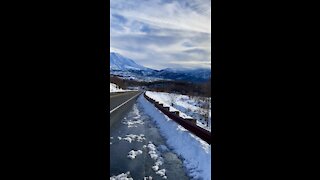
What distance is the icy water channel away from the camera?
4.86m

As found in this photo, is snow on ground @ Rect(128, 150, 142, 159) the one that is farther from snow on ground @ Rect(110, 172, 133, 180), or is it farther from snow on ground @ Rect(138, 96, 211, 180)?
snow on ground @ Rect(110, 172, 133, 180)

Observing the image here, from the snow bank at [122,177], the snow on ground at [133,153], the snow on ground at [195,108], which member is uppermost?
the snow bank at [122,177]

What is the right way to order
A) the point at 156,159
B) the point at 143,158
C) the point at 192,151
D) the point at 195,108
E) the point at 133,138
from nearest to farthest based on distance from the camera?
1. the point at 156,159
2. the point at 143,158
3. the point at 192,151
4. the point at 133,138
5. the point at 195,108

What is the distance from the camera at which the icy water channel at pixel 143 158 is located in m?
4.86

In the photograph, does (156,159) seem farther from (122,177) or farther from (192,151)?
(122,177)

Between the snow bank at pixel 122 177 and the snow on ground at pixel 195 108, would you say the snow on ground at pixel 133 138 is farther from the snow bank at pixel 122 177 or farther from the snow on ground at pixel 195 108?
the snow bank at pixel 122 177

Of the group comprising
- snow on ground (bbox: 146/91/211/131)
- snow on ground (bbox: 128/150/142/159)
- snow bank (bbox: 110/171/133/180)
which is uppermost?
snow bank (bbox: 110/171/133/180)

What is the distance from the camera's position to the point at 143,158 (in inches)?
234

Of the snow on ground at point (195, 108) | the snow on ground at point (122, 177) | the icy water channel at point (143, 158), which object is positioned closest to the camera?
the snow on ground at point (122, 177)

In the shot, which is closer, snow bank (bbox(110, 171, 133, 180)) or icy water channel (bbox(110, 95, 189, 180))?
snow bank (bbox(110, 171, 133, 180))

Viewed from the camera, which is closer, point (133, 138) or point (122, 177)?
point (122, 177)

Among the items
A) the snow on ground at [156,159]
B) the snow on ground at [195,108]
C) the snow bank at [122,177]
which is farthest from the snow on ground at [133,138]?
the snow bank at [122,177]

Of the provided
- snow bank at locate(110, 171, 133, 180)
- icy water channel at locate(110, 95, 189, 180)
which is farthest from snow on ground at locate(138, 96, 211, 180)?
snow bank at locate(110, 171, 133, 180)

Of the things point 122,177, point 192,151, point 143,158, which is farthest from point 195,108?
point 122,177
